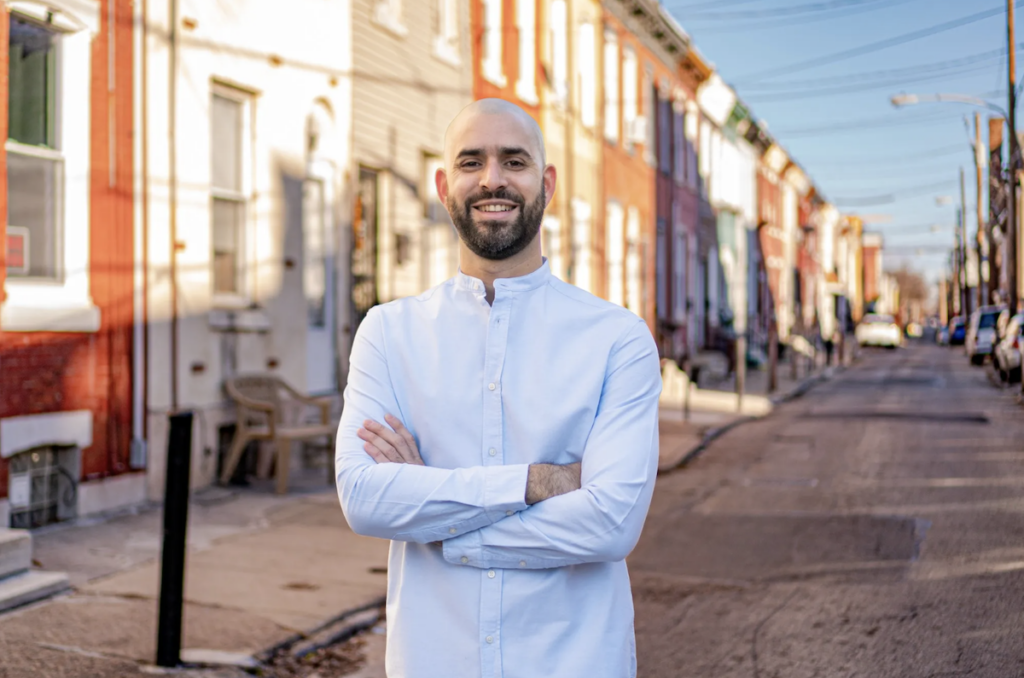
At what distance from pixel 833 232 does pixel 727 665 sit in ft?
250

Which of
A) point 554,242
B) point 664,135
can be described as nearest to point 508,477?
point 554,242

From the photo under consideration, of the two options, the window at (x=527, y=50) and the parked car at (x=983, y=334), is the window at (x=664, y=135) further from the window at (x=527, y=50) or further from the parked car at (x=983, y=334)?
the parked car at (x=983, y=334)

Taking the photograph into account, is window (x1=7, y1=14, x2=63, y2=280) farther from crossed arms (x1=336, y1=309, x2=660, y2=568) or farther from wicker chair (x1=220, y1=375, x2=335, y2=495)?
crossed arms (x1=336, y1=309, x2=660, y2=568)

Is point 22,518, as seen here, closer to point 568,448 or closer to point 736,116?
point 568,448

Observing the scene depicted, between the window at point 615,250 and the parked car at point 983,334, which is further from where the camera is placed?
the parked car at point 983,334

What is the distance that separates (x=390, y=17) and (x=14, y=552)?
9.18m

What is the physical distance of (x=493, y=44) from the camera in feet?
58.7

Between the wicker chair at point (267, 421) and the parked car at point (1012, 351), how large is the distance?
17.8 meters

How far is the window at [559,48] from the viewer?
68.4 feet

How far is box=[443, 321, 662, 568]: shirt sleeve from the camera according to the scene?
8.14 ft

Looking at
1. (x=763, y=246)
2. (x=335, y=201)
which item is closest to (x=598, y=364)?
(x=335, y=201)

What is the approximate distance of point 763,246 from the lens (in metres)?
45.3

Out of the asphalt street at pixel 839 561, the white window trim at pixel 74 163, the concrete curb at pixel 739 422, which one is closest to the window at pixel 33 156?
the white window trim at pixel 74 163

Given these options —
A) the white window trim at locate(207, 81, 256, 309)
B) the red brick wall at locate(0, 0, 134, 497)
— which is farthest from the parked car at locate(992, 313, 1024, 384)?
the red brick wall at locate(0, 0, 134, 497)
